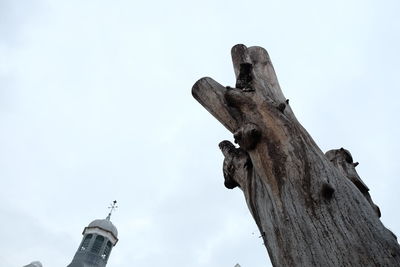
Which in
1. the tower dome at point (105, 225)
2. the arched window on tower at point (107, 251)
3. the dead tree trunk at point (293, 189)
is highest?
the tower dome at point (105, 225)

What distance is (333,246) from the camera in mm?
1463

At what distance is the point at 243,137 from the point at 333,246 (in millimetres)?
818

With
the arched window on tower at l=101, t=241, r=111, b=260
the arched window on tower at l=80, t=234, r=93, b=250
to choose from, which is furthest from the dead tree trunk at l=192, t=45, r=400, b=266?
the arched window on tower at l=101, t=241, r=111, b=260

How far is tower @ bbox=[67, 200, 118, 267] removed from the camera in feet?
93.4

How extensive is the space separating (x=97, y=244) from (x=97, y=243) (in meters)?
0.08

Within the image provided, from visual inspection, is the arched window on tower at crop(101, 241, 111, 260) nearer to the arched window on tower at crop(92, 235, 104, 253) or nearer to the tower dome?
the arched window on tower at crop(92, 235, 104, 253)

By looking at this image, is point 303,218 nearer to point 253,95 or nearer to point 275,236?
point 275,236

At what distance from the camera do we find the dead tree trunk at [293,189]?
4.85ft

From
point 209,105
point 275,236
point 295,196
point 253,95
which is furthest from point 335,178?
point 209,105

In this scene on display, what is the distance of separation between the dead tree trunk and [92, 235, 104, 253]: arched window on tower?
30.4 metres

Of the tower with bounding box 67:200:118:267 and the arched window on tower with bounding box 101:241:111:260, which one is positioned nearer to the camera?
the tower with bounding box 67:200:118:267

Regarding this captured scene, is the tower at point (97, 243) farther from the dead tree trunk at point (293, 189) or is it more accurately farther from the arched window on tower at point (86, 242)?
the dead tree trunk at point (293, 189)

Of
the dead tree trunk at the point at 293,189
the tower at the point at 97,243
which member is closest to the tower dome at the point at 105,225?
the tower at the point at 97,243

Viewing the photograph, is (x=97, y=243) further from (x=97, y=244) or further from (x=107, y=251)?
(x=107, y=251)
